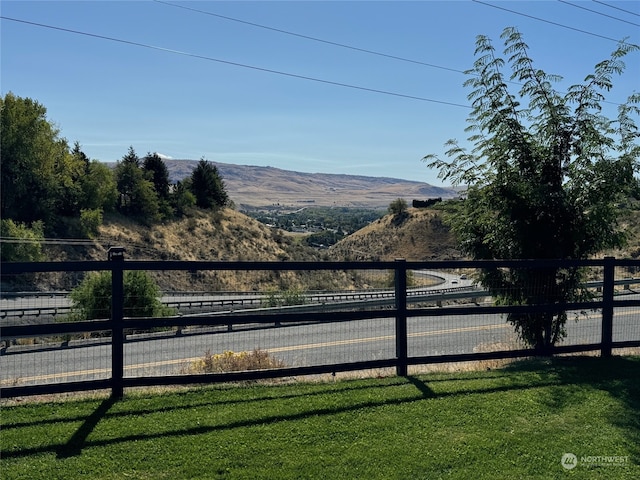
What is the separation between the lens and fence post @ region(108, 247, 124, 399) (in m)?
5.70

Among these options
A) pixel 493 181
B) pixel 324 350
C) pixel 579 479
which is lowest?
pixel 324 350

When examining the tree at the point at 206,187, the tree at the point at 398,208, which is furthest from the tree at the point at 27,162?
the tree at the point at 398,208

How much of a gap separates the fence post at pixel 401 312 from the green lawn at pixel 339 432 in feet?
1.12

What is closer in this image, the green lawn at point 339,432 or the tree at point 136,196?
the green lawn at point 339,432

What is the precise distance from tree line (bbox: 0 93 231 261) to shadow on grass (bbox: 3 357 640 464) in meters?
39.1

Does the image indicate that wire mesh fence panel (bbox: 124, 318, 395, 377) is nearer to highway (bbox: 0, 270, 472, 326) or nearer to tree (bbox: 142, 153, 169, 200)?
highway (bbox: 0, 270, 472, 326)

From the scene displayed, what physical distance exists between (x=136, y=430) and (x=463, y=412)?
3.10 metres

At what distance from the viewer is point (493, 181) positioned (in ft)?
29.7

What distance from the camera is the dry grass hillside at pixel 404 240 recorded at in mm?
84938

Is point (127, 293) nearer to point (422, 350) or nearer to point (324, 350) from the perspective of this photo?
point (324, 350)

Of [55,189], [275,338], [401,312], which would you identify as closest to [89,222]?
[55,189]

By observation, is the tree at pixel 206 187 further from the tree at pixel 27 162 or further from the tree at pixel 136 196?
the tree at pixel 27 162

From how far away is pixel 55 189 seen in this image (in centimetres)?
4994

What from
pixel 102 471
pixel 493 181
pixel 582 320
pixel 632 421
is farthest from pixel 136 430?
pixel 582 320
